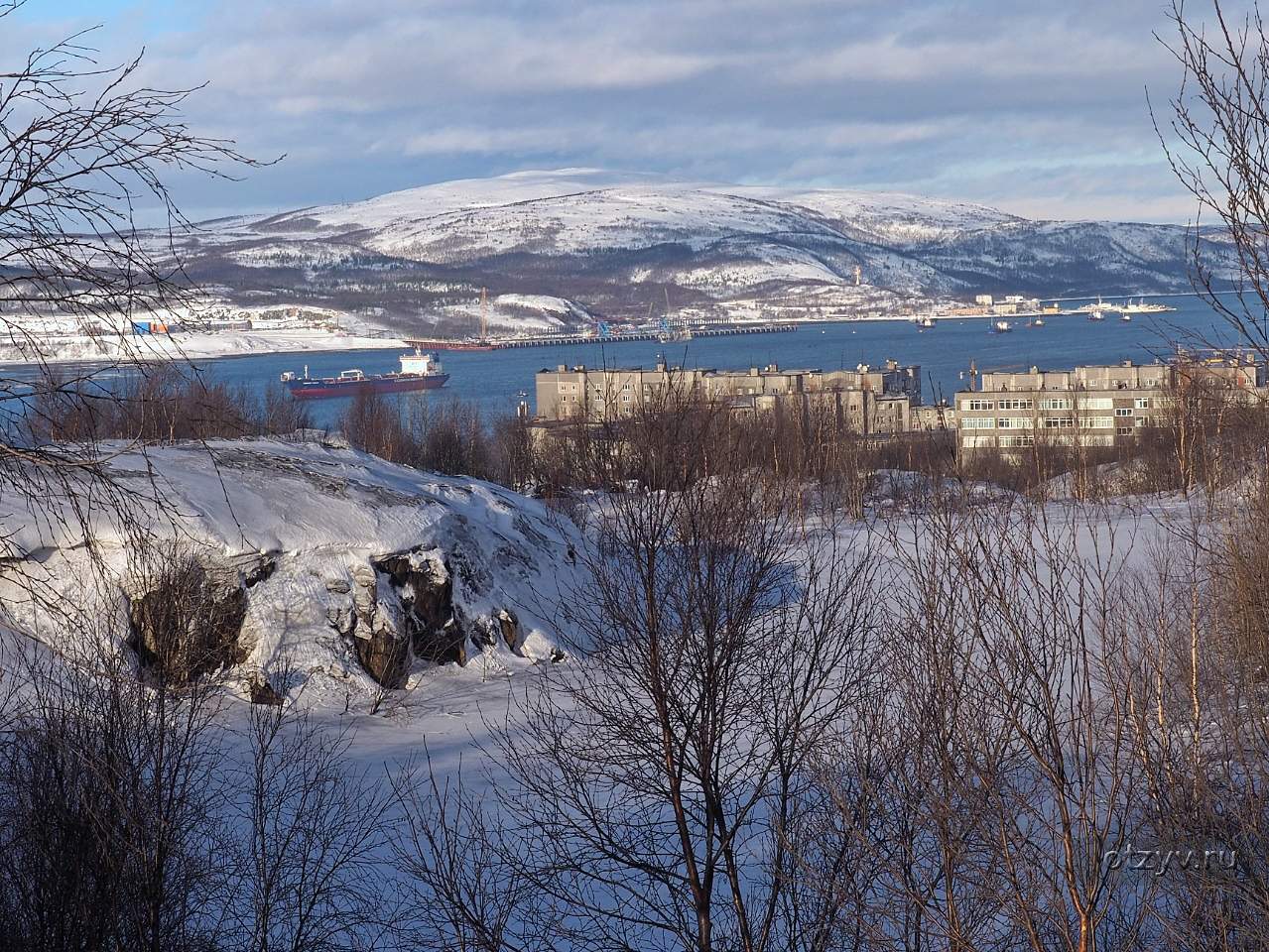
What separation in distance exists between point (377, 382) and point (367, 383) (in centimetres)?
611

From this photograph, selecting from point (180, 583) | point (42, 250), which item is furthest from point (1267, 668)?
point (42, 250)

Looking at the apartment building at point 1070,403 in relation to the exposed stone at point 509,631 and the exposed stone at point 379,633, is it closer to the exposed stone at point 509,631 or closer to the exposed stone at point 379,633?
the exposed stone at point 509,631

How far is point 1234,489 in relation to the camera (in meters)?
17.9

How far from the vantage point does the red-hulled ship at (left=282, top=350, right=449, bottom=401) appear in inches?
3836

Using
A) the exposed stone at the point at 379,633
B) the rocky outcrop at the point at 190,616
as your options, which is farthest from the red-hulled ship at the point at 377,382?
the rocky outcrop at the point at 190,616

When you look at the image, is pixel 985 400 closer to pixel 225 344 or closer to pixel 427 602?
pixel 427 602

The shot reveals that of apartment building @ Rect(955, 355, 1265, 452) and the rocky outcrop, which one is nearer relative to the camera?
the rocky outcrop

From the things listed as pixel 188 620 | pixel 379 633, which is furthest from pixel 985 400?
pixel 188 620

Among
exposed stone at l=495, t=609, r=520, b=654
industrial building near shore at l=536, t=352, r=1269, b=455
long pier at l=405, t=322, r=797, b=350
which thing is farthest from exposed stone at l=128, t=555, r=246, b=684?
long pier at l=405, t=322, r=797, b=350

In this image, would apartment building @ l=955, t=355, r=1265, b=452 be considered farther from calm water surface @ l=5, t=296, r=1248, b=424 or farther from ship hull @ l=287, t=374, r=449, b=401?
ship hull @ l=287, t=374, r=449, b=401

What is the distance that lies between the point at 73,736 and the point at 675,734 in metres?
4.10

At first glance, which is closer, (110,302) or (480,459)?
(110,302)

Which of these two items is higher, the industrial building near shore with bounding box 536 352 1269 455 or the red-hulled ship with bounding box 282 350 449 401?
the red-hulled ship with bounding box 282 350 449 401

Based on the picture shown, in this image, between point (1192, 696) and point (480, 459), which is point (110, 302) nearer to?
point (1192, 696)
